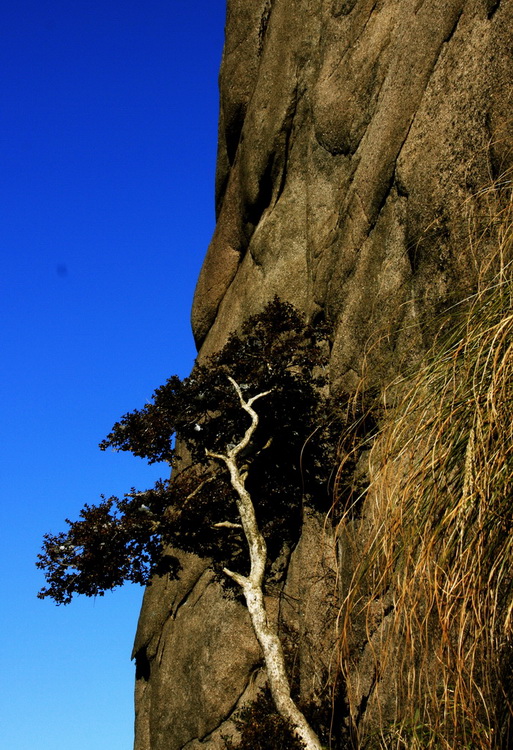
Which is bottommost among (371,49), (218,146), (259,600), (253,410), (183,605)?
(259,600)

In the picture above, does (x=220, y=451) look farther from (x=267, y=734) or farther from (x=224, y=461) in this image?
(x=267, y=734)

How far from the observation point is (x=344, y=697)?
31.8ft

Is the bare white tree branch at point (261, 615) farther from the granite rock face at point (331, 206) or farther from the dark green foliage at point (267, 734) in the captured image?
the granite rock face at point (331, 206)

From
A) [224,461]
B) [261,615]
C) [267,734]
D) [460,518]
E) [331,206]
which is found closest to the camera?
[460,518]

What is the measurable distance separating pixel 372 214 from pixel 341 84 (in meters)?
3.46

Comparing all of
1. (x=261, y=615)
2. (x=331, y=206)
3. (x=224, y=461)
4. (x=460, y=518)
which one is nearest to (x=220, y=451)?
(x=224, y=461)

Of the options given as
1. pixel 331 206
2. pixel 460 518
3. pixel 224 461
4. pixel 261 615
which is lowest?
pixel 460 518

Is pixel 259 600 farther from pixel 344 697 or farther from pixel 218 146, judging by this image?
pixel 218 146

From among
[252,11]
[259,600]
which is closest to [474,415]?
[259,600]

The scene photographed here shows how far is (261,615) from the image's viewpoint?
28.1ft

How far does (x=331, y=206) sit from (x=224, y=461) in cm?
536

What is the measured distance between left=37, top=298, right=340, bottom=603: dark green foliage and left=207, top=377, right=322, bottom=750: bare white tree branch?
2.87ft

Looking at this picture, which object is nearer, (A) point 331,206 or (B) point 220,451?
(B) point 220,451

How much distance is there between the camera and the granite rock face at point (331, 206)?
973 cm
